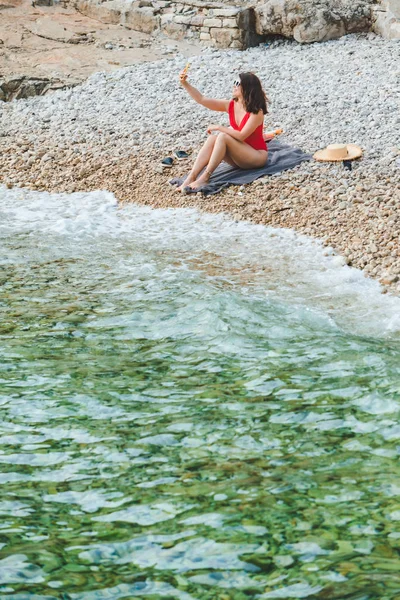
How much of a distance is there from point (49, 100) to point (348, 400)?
7931 millimetres

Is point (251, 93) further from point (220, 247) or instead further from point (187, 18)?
point (187, 18)

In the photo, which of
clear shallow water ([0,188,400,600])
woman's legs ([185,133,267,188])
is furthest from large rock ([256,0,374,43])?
clear shallow water ([0,188,400,600])

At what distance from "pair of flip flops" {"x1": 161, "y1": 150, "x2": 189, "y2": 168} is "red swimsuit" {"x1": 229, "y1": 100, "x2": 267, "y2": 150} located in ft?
2.37

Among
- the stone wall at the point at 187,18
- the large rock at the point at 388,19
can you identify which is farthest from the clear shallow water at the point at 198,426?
the stone wall at the point at 187,18

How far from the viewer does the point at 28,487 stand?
12.6 ft

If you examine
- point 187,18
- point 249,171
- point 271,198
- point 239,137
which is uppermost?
point 187,18

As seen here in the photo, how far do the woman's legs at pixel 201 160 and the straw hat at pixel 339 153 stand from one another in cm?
104

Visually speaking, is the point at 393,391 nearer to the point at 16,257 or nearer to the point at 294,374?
the point at 294,374

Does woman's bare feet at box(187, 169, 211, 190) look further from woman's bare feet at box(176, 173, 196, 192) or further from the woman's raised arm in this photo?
the woman's raised arm

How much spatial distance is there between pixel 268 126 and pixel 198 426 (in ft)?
19.3

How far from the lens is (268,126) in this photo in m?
9.64

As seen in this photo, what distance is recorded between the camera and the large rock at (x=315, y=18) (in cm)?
1230

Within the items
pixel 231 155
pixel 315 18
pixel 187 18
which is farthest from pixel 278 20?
pixel 231 155

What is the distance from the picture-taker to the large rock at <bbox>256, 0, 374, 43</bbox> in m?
12.3
